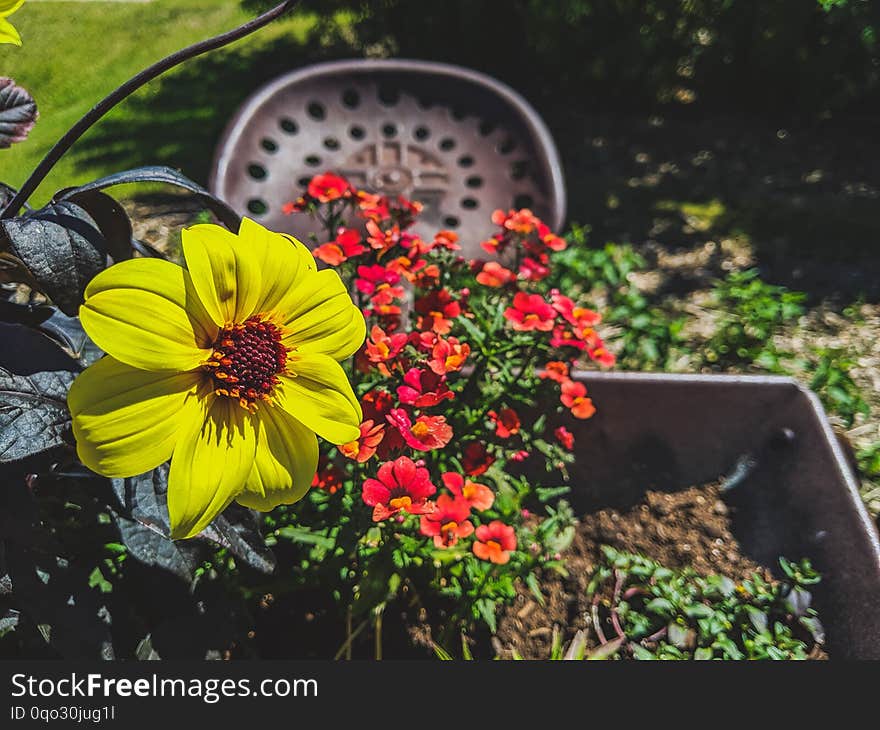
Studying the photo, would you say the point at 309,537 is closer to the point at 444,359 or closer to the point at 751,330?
the point at 444,359

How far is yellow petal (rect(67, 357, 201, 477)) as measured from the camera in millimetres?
745

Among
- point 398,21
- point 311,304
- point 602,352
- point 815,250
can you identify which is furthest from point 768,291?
point 398,21

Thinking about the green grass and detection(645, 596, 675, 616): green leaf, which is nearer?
detection(645, 596, 675, 616): green leaf

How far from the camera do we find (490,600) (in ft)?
4.58

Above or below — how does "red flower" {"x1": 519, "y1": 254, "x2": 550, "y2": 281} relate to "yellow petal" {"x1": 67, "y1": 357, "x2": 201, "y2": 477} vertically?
above

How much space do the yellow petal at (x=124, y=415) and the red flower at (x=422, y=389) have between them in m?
0.38

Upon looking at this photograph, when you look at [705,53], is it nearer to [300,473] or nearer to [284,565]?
[284,565]

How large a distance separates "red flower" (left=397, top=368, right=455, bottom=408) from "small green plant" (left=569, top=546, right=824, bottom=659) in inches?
29.3

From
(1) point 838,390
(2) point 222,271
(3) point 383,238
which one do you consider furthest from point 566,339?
(1) point 838,390

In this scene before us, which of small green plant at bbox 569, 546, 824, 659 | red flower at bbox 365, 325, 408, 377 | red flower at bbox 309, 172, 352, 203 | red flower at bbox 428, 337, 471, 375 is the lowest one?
small green plant at bbox 569, 546, 824, 659

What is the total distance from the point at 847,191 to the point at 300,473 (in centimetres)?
347

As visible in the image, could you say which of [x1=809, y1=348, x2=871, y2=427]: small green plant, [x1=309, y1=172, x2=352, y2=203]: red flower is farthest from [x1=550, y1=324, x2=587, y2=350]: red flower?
[x1=809, y1=348, x2=871, y2=427]: small green plant

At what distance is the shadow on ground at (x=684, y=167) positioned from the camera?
2977 mm

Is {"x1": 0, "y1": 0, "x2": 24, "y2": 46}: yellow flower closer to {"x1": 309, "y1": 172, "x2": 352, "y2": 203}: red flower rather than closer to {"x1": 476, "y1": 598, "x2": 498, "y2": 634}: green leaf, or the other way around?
{"x1": 309, "y1": 172, "x2": 352, "y2": 203}: red flower
